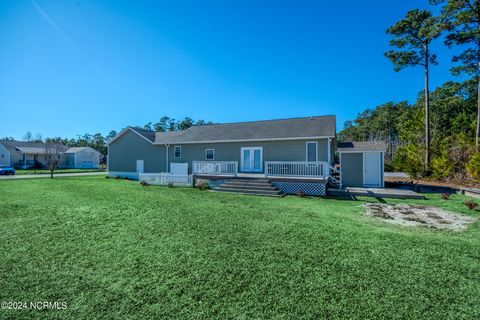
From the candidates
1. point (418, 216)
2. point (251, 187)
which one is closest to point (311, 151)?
point (251, 187)

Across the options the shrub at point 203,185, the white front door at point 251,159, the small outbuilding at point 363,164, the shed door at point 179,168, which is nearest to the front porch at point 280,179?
the shrub at point 203,185

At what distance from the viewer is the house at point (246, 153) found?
41.0ft

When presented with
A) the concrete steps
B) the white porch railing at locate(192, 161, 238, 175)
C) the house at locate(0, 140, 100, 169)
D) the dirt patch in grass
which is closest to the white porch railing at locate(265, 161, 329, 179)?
the concrete steps

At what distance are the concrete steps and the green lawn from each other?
17.5 ft

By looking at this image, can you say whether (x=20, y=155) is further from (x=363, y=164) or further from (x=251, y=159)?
(x=363, y=164)

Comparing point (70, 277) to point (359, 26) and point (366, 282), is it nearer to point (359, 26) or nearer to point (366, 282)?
point (366, 282)

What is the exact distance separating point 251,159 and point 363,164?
282 inches

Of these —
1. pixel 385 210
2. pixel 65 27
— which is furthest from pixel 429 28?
pixel 65 27

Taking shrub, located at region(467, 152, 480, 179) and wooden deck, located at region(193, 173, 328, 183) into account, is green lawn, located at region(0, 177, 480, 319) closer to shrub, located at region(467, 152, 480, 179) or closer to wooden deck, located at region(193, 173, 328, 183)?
wooden deck, located at region(193, 173, 328, 183)

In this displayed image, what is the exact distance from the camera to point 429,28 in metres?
17.5

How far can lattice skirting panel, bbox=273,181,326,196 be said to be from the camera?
11397mm

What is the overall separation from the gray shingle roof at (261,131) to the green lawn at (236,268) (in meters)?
8.94

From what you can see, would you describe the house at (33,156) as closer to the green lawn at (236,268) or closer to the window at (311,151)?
the green lawn at (236,268)

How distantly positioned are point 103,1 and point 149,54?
404cm
